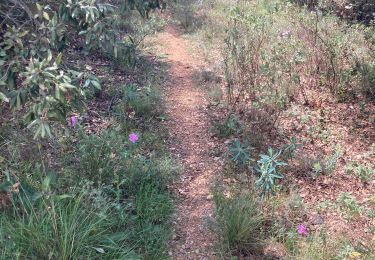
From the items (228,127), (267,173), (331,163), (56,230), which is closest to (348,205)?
(331,163)

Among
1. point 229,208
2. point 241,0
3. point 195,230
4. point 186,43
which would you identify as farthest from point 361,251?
point 241,0

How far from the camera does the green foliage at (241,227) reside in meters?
3.58

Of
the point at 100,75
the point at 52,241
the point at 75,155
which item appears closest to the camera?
the point at 52,241

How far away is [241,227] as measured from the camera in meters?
3.56

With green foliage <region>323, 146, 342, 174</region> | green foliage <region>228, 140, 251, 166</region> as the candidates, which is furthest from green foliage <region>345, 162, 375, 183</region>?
green foliage <region>228, 140, 251, 166</region>

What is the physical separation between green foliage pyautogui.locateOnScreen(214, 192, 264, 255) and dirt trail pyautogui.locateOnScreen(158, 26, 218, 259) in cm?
17

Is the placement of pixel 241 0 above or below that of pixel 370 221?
above

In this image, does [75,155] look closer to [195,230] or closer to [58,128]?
[58,128]

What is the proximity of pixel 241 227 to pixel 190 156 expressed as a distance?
5.30 feet

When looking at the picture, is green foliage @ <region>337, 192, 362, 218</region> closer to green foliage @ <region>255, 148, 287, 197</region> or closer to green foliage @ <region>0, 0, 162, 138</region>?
green foliage @ <region>255, 148, 287, 197</region>

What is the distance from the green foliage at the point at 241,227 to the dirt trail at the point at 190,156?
17cm

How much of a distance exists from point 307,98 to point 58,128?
350cm

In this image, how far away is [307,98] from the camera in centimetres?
598

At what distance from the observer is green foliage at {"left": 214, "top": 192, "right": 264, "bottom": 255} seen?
3.58 meters
